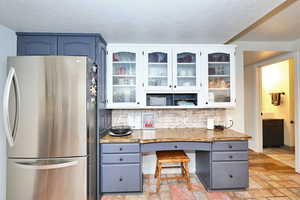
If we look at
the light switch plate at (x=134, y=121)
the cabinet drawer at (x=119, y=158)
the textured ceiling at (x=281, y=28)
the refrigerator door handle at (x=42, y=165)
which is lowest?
the cabinet drawer at (x=119, y=158)

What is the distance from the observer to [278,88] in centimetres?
455

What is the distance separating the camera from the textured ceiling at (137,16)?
4.71 feet

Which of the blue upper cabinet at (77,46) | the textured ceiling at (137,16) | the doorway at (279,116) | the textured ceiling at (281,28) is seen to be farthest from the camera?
the doorway at (279,116)

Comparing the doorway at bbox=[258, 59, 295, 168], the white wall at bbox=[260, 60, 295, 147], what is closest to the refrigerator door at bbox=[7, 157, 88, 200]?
the doorway at bbox=[258, 59, 295, 168]

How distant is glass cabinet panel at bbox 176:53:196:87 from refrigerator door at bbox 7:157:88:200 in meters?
1.86

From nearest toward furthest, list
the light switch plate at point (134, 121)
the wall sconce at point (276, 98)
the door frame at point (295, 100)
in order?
1. the light switch plate at point (134, 121)
2. the door frame at point (295, 100)
3. the wall sconce at point (276, 98)

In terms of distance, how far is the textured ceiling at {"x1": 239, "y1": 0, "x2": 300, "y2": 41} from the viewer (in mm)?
1938

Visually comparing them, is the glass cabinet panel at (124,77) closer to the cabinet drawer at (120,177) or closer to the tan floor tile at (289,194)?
the cabinet drawer at (120,177)

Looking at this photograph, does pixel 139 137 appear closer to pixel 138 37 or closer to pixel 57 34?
pixel 138 37

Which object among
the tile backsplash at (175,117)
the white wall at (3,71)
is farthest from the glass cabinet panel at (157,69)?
the white wall at (3,71)

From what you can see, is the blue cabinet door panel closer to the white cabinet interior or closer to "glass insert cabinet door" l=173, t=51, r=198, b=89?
the white cabinet interior

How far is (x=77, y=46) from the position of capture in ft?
6.75

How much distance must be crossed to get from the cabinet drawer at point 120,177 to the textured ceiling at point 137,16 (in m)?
1.76

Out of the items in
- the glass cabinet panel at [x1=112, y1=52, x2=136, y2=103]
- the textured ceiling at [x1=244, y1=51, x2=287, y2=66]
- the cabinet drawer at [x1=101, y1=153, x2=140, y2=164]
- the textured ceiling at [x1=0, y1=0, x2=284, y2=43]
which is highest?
the textured ceiling at [x1=244, y1=51, x2=287, y2=66]
